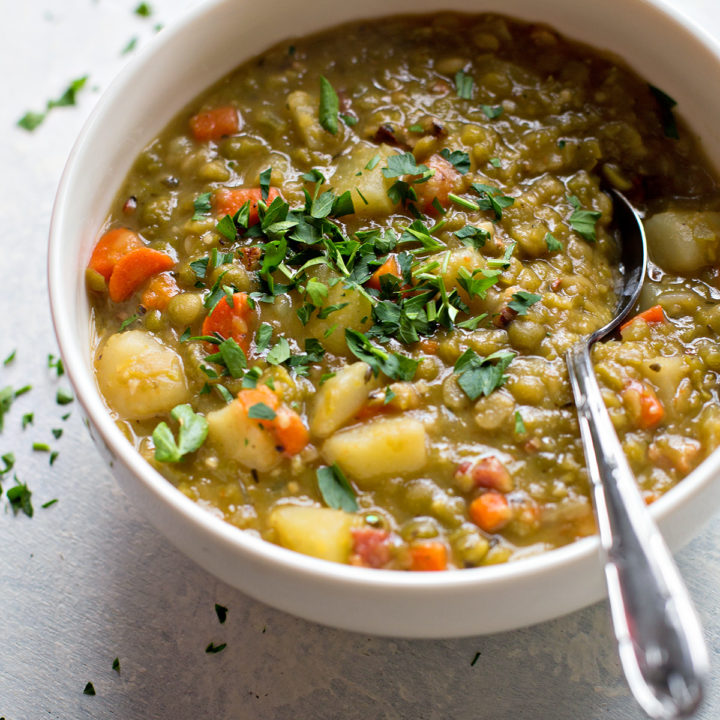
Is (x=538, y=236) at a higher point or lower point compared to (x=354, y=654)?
higher

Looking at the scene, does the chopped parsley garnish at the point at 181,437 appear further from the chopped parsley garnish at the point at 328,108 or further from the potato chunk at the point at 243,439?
the chopped parsley garnish at the point at 328,108

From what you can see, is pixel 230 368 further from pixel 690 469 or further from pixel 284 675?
pixel 690 469

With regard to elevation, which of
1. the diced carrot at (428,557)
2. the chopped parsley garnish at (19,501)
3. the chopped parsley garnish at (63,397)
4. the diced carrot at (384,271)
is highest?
the diced carrot at (384,271)

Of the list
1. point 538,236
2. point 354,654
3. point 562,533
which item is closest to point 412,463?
point 562,533

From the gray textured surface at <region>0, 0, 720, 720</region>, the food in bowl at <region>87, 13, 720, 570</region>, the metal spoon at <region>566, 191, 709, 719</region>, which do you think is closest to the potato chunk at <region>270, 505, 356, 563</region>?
the food in bowl at <region>87, 13, 720, 570</region>

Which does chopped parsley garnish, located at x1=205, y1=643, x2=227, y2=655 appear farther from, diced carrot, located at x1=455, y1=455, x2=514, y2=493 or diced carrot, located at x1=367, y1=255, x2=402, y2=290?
diced carrot, located at x1=367, y1=255, x2=402, y2=290

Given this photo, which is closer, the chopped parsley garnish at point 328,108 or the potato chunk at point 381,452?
the potato chunk at point 381,452

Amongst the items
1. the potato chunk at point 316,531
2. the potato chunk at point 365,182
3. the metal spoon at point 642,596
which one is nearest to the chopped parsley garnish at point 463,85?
the potato chunk at point 365,182
